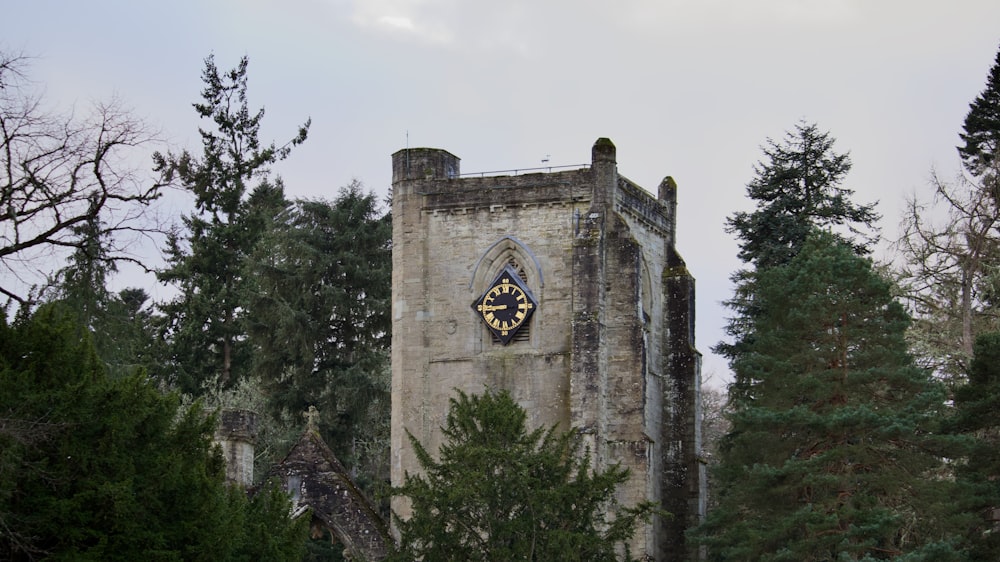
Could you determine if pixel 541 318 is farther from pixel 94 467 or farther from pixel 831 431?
pixel 94 467

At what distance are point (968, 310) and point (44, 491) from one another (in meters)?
22.9

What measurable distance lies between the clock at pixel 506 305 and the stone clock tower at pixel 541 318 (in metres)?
0.03

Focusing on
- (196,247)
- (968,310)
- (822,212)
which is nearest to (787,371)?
(968,310)

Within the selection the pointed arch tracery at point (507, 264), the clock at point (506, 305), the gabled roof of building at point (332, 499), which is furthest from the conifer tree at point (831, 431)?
the pointed arch tracery at point (507, 264)

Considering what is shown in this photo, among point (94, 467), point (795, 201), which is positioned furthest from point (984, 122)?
point (94, 467)

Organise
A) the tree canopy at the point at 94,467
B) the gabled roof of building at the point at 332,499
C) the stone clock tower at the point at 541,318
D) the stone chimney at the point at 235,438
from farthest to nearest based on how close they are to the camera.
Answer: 1. the stone clock tower at the point at 541,318
2. the gabled roof of building at the point at 332,499
3. the stone chimney at the point at 235,438
4. the tree canopy at the point at 94,467

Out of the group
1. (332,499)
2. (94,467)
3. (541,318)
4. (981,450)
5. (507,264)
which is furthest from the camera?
(507,264)

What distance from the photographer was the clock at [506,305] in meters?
39.3

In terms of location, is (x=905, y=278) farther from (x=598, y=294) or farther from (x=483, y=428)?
(x=483, y=428)

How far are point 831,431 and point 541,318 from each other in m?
11.2


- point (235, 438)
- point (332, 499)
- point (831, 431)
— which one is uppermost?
point (831, 431)

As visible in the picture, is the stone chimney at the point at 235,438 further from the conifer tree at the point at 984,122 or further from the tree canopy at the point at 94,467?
the conifer tree at the point at 984,122

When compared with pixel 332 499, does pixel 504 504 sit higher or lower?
lower

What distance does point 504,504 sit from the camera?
26.4m
